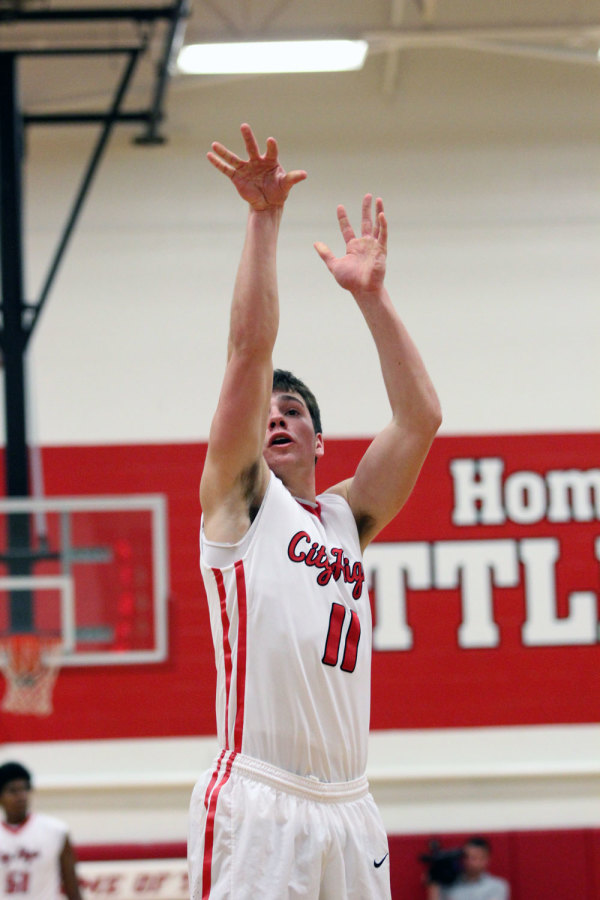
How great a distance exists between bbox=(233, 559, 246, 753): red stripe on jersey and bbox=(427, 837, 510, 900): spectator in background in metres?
5.77

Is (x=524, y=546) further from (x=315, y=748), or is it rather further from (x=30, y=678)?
(x=315, y=748)

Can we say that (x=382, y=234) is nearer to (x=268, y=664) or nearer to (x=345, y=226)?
(x=345, y=226)

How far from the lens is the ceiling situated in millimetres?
8586

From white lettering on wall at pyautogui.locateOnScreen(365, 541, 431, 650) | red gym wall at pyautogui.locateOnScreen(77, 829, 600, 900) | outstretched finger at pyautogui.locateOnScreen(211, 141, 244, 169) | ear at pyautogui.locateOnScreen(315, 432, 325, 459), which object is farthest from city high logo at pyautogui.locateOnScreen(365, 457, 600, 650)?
outstretched finger at pyautogui.locateOnScreen(211, 141, 244, 169)

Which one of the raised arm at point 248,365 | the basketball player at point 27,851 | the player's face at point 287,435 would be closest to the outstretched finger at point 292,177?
the raised arm at point 248,365

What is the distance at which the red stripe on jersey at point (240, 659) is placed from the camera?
2736 millimetres

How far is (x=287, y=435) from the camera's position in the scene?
305cm

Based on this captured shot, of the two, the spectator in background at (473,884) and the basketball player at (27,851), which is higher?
the basketball player at (27,851)

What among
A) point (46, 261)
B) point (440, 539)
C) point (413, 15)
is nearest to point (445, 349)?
point (440, 539)

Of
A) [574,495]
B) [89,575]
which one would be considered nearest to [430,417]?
[89,575]

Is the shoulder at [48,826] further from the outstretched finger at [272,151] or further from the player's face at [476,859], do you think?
the outstretched finger at [272,151]

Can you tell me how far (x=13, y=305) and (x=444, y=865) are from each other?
191 inches

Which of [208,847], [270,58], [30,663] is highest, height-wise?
[270,58]

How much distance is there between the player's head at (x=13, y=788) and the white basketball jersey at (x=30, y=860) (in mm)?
126
